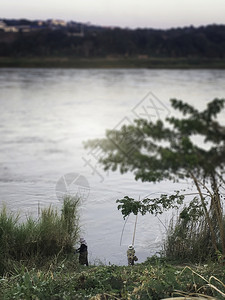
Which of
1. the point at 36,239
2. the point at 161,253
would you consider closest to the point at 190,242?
the point at 161,253

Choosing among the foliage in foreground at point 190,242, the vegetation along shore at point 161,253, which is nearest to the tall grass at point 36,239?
the vegetation along shore at point 161,253

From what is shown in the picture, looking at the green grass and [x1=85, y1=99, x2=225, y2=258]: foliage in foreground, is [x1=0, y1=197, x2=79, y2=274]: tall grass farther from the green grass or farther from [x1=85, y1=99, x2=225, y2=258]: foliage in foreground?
[x1=85, y1=99, x2=225, y2=258]: foliage in foreground

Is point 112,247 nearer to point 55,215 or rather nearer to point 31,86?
point 55,215

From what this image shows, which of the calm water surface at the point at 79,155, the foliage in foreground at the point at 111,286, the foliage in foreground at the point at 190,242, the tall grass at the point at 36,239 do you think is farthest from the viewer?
the calm water surface at the point at 79,155

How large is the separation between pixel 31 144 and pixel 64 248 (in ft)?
43.8

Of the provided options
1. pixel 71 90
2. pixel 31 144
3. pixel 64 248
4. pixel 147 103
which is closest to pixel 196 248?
pixel 64 248

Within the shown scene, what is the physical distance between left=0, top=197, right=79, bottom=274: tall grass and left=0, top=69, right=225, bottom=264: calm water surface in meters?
0.86

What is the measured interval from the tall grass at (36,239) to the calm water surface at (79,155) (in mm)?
863

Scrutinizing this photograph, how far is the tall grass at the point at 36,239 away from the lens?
23.6ft

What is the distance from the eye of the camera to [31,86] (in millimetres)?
44906

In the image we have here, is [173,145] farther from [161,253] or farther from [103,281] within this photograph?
[161,253]

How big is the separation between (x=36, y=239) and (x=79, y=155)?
11897 mm

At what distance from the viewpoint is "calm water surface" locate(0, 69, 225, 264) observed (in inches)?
382

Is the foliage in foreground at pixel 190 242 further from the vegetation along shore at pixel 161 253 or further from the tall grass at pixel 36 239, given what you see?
the tall grass at pixel 36 239
